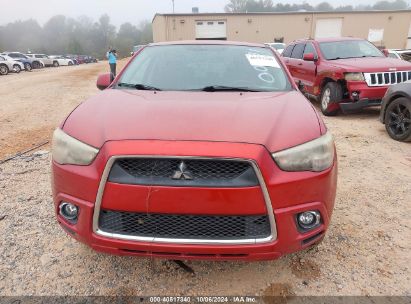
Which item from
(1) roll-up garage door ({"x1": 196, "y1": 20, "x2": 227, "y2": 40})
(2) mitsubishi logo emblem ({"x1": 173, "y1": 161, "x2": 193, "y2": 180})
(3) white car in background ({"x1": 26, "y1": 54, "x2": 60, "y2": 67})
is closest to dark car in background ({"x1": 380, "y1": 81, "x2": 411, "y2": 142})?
(2) mitsubishi logo emblem ({"x1": 173, "y1": 161, "x2": 193, "y2": 180})

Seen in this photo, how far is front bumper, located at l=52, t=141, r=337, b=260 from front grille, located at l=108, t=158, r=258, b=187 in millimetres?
44

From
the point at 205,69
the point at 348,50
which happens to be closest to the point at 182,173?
the point at 205,69

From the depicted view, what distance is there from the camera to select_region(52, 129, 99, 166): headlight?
1949mm

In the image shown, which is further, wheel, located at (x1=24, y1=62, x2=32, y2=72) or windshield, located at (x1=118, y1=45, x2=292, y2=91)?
wheel, located at (x1=24, y1=62, x2=32, y2=72)

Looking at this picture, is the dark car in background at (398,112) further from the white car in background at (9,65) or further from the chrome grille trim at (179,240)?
the white car in background at (9,65)

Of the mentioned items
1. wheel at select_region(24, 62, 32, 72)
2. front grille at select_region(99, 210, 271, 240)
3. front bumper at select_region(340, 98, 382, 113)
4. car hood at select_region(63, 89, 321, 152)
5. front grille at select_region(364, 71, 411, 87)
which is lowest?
wheel at select_region(24, 62, 32, 72)

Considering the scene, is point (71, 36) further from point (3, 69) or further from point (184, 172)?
point (184, 172)

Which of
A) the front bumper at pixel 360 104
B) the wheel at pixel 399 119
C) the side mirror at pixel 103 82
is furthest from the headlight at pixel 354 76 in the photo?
the side mirror at pixel 103 82

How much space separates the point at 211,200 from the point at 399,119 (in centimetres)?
467

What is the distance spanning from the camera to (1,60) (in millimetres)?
23844

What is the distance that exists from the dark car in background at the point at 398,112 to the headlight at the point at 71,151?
489cm

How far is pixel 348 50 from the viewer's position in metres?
7.68

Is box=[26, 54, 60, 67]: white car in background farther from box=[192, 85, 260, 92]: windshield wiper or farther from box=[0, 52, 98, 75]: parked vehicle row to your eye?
box=[192, 85, 260, 92]: windshield wiper

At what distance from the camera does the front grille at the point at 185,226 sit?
6.15 ft
